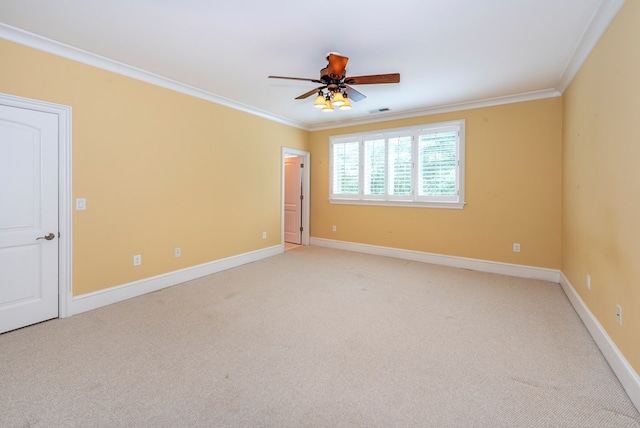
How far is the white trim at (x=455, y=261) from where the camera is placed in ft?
13.9

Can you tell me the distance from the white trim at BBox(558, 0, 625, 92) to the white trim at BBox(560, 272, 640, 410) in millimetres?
2403

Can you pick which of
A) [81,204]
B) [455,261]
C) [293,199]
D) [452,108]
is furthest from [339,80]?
[293,199]

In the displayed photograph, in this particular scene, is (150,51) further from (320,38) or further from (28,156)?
(320,38)

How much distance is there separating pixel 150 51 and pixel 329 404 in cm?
354

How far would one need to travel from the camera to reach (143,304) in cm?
330

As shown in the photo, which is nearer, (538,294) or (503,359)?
(503,359)

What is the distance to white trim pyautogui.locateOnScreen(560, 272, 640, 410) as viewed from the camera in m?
1.80

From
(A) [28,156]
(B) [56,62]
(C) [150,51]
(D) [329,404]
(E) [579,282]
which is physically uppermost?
(C) [150,51]

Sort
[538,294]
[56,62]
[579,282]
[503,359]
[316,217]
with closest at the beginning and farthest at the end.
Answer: [503,359]
[56,62]
[579,282]
[538,294]
[316,217]

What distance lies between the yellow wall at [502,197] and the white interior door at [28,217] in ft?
15.6

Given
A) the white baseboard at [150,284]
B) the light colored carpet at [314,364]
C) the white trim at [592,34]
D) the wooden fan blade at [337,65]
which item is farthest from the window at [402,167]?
the wooden fan blade at [337,65]

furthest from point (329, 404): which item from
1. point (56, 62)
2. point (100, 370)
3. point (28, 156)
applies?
point (56, 62)

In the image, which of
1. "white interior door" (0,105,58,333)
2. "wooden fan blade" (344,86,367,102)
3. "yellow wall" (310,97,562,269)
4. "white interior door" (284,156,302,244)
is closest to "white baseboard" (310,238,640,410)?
"yellow wall" (310,97,562,269)

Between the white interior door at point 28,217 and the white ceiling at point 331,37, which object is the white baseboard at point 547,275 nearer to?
the white ceiling at point 331,37
